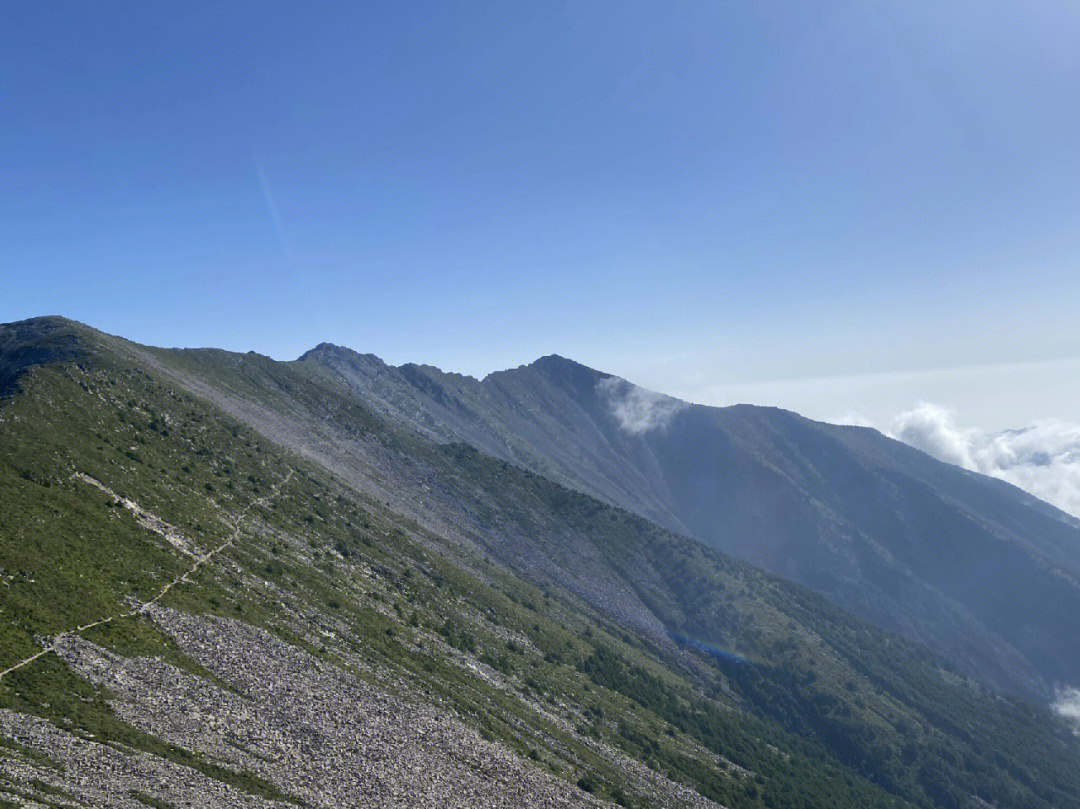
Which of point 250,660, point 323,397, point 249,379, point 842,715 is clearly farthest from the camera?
point 323,397

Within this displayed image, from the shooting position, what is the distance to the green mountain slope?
41.8 meters

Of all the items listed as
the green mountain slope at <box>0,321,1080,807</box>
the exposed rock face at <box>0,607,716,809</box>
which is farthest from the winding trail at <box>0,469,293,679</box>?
the exposed rock face at <box>0,607,716,809</box>

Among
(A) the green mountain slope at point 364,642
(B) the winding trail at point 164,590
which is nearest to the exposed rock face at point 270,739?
(A) the green mountain slope at point 364,642

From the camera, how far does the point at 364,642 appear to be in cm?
6819

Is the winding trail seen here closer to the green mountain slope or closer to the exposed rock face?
the green mountain slope

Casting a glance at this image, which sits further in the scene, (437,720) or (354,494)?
(354,494)

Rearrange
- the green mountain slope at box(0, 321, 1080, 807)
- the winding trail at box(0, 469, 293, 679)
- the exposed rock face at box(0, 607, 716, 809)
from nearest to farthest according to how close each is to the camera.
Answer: the exposed rock face at box(0, 607, 716, 809), the winding trail at box(0, 469, 293, 679), the green mountain slope at box(0, 321, 1080, 807)

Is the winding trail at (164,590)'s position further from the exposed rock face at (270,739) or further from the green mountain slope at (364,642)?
the exposed rock face at (270,739)

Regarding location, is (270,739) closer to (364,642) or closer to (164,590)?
(164,590)

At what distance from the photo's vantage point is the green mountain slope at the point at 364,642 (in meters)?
41.8

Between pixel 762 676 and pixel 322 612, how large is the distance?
125989 millimetres

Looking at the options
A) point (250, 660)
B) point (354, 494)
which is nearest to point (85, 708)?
point (250, 660)

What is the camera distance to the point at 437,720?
2323 inches

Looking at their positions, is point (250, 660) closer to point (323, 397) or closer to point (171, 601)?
point (171, 601)
